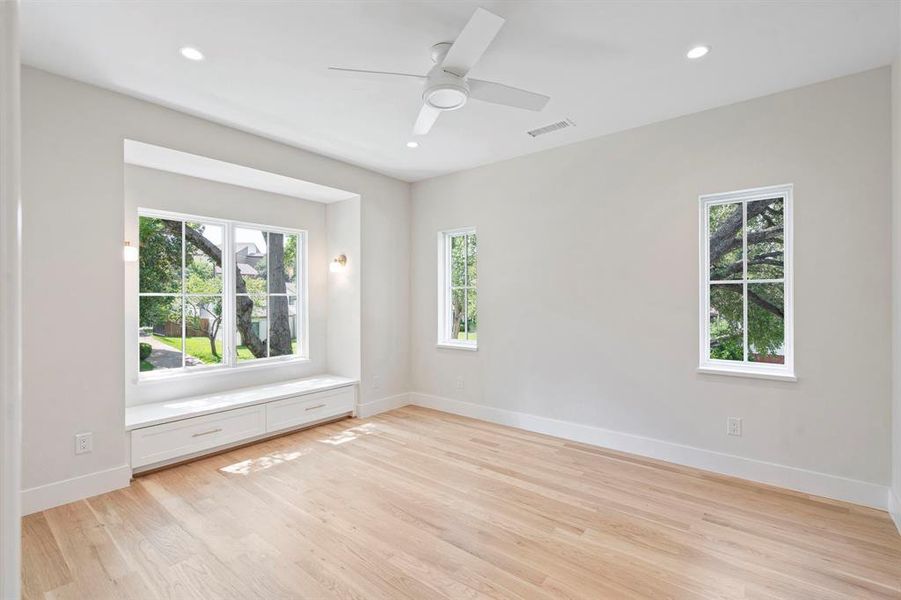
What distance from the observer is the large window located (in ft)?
12.6

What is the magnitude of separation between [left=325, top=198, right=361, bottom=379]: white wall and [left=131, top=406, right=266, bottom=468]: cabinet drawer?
48.0 inches

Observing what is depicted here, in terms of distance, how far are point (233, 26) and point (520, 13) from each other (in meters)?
1.55

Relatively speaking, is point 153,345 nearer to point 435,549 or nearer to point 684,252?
point 435,549

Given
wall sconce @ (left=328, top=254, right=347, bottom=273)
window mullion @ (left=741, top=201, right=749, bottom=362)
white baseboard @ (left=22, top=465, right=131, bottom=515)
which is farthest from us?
wall sconce @ (left=328, top=254, right=347, bottom=273)

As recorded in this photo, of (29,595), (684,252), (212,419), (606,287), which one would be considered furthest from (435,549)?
(684,252)

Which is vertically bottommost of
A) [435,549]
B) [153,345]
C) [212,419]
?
[435,549]

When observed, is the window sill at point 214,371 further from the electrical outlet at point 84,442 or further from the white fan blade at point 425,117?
the white fan blade at point 425,117

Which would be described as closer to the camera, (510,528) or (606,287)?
(510,528)

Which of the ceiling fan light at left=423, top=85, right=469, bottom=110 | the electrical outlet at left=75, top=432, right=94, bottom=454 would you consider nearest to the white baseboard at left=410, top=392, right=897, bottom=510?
the ceiling fan light at left=423, top=85, right=469, bottom=110

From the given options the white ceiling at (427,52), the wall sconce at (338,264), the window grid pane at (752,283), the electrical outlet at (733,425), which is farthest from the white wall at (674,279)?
the wall sconce at (338,264)

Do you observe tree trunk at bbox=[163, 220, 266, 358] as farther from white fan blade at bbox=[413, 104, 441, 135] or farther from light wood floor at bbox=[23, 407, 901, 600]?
white fan blade at bbox=[413, 104, 441, 135]

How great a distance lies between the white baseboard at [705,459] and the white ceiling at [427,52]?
2.70 meters

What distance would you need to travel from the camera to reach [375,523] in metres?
2.56

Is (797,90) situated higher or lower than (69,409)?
higher
